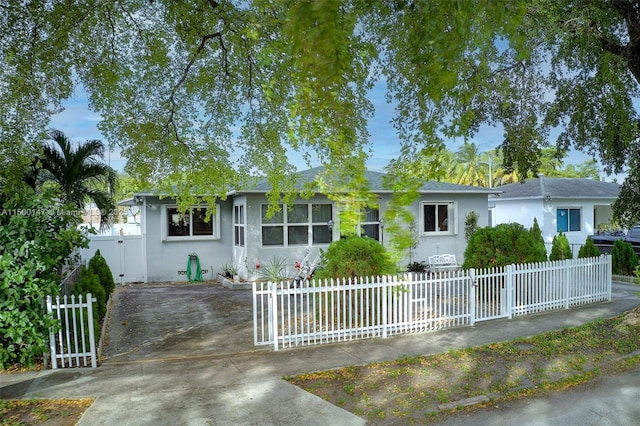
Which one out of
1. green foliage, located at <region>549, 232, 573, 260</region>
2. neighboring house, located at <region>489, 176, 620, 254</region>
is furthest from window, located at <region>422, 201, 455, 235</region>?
neighboring house, located at <region>489, 176, 620, 254</region>

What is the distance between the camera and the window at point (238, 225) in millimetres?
15693

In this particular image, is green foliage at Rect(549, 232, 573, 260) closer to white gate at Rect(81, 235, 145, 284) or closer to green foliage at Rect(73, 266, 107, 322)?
green foliage at Rect(73, 266, 107, 322)

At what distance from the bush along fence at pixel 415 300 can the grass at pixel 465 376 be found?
1.26 meters

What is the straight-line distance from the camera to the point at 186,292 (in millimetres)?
13828

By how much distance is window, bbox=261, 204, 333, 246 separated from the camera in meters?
15.4

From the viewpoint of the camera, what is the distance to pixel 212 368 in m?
6.45

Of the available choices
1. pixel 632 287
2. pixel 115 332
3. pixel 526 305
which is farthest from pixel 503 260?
pixel 115 332

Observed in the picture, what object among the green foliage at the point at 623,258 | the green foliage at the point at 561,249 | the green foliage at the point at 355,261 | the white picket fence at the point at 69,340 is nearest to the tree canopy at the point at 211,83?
the green foliage at the point at 355,261

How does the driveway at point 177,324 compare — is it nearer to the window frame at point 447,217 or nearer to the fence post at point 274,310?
the fence post at point 274,310

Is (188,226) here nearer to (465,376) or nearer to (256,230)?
(256,230)

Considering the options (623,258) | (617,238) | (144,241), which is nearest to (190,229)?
(144,241)

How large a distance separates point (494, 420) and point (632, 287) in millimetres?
10667

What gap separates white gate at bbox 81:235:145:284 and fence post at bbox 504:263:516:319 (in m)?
11.9

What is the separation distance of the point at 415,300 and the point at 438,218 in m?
9.95
